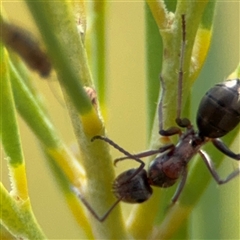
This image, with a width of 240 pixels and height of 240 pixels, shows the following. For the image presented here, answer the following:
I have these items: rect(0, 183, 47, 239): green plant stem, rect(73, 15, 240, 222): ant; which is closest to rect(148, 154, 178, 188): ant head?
rect(73, 15, 240, 222): ant

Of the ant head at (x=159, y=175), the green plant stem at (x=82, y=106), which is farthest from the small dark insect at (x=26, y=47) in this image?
the ant head at (x=159, y=175)

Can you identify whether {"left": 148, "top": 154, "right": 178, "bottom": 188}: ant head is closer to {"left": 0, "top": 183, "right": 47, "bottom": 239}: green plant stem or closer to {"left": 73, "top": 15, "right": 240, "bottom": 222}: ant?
{"left": 73, "top": 15, "right": 240, "bottom": 222}: ant

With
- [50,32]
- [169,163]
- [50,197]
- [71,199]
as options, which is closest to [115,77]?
[50,197]

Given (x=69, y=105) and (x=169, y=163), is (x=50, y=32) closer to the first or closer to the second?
(x=69, y=105)

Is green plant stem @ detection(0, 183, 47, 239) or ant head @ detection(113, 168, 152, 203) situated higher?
green plant stem @ detection(0, 183, 47, 239)

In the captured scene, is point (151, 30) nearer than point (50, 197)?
Yes

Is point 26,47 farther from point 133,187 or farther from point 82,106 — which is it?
point 133,187

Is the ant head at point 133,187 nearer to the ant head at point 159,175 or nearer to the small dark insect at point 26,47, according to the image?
the ant head at point 159,175
